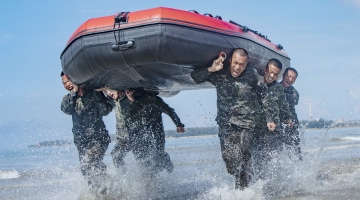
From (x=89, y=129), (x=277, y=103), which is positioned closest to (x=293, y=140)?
(x=277, y=103)

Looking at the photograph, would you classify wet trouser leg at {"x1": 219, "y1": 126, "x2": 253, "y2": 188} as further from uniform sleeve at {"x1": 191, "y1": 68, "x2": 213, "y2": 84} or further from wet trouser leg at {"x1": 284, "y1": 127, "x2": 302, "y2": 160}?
wet trouser leg at {"x1": 284, "y1": 127, "x2": 302, "y2": 160}

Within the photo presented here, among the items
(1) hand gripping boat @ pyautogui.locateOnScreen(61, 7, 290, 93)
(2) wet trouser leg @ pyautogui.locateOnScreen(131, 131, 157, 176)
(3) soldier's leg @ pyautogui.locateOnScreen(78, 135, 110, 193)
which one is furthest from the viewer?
(2) wet trouser leg @ pyautogui.locateOnScreen(131, 131, 157, 176)

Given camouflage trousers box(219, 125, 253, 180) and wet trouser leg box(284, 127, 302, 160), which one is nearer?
camouflage trousers box(219, 125, 253, 180)

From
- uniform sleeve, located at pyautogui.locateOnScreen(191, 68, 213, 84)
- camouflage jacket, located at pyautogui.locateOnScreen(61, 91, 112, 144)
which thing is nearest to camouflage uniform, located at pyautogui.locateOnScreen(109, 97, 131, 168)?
camouflage jacket, located at pyautogui.locateOnScreen(61, 91, 112, 144)

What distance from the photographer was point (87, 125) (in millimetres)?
5965

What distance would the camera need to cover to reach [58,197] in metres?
6.15

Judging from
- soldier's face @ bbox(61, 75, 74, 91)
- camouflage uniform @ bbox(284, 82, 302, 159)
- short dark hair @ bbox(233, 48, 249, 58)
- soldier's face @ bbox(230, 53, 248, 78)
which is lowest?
camouflage uniform @ bbox(284, 82, 302, 159)

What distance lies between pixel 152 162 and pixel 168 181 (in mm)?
459

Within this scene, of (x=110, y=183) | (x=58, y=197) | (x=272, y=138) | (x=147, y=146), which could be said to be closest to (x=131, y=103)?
(x=147, y=146)

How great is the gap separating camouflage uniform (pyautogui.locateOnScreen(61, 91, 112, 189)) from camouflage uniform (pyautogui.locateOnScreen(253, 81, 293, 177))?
82.6 inches

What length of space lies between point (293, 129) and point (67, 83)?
11.2 ft

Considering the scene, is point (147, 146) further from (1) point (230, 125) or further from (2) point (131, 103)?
(1) point (230, 125)

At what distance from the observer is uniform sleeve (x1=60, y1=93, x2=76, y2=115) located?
5887mm

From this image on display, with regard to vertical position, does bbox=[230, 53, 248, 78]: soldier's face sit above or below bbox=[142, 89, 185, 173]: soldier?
above
